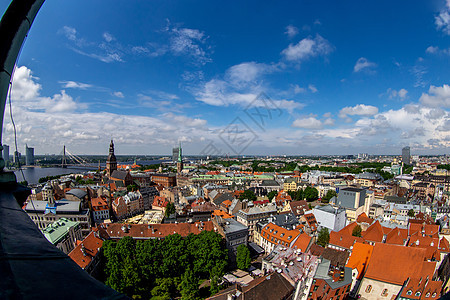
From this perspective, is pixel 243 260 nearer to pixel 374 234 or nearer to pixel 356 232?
pixel 374 234

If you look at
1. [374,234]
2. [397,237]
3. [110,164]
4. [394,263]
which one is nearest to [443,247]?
[397,237]

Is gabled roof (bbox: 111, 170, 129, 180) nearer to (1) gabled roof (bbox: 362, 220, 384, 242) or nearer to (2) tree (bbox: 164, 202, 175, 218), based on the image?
(2) tree (bbox: 164, 202, 175, 218)

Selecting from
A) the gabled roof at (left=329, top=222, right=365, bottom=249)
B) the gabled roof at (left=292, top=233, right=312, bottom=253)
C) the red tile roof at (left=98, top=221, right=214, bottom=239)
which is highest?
the red tile roof at (left=98, top=221, right=214, bottom=239)

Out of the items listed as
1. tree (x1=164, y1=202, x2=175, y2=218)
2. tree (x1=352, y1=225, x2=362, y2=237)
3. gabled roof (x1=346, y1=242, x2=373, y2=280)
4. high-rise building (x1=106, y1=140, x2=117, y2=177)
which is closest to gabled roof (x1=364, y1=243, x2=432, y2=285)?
gabled roof (x1=346, y1=242, x2=373, y2=280)

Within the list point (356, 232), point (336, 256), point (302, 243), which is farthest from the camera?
point (356, 232)

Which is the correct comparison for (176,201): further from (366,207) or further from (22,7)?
(22,7)

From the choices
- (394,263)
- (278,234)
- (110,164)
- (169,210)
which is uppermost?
(110,164)
